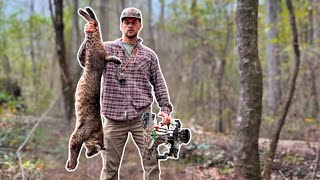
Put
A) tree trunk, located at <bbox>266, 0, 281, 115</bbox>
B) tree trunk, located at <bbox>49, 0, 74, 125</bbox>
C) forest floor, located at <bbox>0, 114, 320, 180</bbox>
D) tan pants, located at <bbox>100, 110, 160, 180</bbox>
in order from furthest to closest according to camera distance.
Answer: tree trunk, located at <bbox>266, 0, 281, 115</bbox>, tree trunk, located at <bbox>49, 0, 74, 125</bbox>, forest floor, located at <bbox>0, 114, 320, 180</bbox>, tan pants, located at <bbox>100, 110, 160, 180</bbox>

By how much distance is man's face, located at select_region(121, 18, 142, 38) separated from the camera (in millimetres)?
4336

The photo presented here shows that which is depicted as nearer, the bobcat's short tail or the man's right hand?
the man's right hand

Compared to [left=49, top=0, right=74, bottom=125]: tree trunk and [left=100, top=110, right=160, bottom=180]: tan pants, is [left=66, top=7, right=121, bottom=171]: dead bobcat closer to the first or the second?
[left=100, top=110, right=160, bottom=180]: tan pants

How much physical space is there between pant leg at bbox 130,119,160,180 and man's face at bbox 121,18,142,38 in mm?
858

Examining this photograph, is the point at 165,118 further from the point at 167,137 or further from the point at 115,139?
the point at 115,139

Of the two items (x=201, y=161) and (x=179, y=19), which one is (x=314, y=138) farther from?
(x=179, y=19)

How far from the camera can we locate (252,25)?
5.51 meters

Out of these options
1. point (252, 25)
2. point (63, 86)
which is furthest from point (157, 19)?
point (252, 25)

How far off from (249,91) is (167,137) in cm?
171

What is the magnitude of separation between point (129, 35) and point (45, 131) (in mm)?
7022

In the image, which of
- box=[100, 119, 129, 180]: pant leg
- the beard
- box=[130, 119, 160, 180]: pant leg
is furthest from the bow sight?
the beard

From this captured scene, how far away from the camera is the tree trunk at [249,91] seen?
547 centimetres

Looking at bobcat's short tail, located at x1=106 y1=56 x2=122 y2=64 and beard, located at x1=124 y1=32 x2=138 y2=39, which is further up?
beard, located at x1=124 y1=32 x2=138 y2=39

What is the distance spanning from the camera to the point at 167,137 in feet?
13.6
